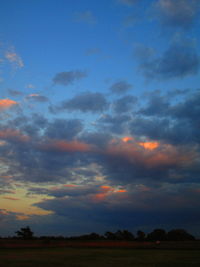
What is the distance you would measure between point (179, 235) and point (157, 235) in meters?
13.2

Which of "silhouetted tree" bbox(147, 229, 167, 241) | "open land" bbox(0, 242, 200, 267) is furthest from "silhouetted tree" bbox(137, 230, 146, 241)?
"open land" bbox(0, 242, 200, 267)

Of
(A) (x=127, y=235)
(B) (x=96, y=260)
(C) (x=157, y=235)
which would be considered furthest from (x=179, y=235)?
(B) (x=96, y=260)

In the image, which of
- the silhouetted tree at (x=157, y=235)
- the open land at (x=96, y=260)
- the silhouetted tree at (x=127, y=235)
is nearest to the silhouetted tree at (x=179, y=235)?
the silhouetted tree at (x=157, y=235)

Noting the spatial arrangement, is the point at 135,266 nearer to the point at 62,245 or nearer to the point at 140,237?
Result: the point at 62,245

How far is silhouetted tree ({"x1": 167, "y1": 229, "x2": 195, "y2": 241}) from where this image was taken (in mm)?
151600

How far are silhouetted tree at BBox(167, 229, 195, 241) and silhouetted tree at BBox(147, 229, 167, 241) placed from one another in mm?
2787

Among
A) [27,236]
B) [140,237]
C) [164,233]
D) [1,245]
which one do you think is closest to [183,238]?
[164,233]

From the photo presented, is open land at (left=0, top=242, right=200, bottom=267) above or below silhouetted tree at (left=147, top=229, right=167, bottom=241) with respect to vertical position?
above

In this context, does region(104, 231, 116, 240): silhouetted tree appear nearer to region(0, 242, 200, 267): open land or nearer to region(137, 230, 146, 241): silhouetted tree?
region(137, 230, 146, 241): silhouetted tree

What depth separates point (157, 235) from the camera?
153 m

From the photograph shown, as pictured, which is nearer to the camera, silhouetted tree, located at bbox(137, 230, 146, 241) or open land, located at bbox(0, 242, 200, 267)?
open land, located at bbox(0, 242, 200, 267)

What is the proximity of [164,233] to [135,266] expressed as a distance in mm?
139133

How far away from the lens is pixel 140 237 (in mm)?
150000

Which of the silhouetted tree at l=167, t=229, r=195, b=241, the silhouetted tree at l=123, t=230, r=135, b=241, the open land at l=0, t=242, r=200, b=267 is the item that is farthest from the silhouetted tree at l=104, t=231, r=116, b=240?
the open land at l=0, t=242, r=200, b=267
